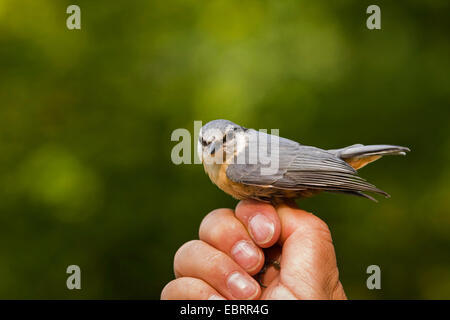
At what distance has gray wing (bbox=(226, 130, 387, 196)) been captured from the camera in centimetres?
245

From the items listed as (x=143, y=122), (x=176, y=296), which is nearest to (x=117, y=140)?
(x=143, y=122)

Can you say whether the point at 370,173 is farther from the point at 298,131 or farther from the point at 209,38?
the point at 209,38

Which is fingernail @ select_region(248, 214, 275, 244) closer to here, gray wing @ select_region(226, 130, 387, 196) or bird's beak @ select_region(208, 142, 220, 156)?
gray wing @ select_region(226, 130, 387, 196)

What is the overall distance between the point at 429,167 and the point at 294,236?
3166 mm

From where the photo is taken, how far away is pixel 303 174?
8.34 ft

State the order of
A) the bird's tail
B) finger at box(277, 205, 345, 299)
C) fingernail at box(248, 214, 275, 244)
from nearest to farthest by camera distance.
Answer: finger at box(277, 205, 345, 299), fingernail at box(248, 214, 275, 244), the bird's tail

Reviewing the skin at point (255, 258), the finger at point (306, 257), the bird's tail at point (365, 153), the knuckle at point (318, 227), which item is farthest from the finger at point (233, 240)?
the bird's tail at point (365, 153)

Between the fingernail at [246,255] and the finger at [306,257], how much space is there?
152 mm

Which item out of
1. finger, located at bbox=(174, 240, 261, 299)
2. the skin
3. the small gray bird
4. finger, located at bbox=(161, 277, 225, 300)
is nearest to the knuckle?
the skin

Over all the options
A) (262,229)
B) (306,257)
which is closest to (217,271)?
(262,229)

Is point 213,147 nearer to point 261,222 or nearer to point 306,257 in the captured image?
point 261,222

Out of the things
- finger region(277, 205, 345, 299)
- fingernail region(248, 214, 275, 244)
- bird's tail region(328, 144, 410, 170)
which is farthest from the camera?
bird's tail region(328, 144, 410, 170)

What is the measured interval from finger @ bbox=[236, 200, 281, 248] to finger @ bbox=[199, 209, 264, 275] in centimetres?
4

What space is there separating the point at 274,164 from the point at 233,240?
19.5 inches
